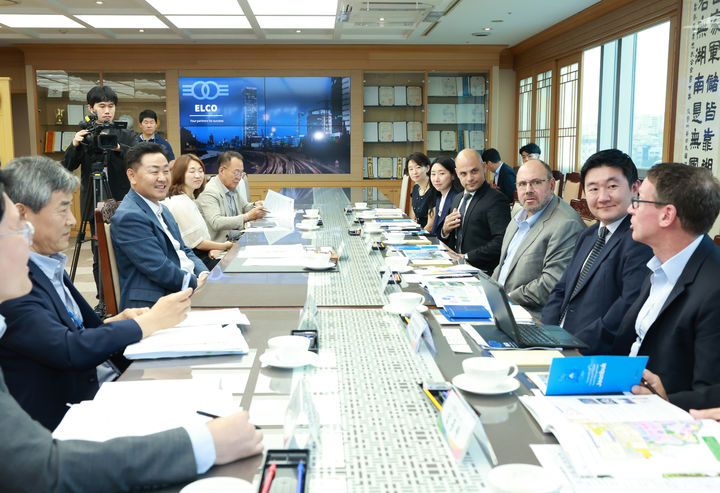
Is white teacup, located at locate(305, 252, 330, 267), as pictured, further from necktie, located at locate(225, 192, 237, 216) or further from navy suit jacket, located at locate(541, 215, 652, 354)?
necktie, located at locate(225, 192, 237, 216)

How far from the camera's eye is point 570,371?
4.05 ft

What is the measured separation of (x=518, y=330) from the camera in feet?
5.32

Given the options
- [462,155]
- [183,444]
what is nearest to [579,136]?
[462,155]

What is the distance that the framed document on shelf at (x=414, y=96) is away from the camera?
28.8 ft

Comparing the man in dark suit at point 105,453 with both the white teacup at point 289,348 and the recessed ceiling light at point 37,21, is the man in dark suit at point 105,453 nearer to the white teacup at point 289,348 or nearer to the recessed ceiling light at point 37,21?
the white teacup at point 289,348

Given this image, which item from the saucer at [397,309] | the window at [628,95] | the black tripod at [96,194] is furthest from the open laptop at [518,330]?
the window at [628,95]

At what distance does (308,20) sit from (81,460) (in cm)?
651

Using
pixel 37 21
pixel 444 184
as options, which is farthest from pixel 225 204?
pixel 37 21

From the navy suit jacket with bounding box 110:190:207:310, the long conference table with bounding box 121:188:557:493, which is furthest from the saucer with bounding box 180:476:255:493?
the navy suit jacket with bounding box 110:190:207:310

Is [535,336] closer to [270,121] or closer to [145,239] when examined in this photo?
[145,239]

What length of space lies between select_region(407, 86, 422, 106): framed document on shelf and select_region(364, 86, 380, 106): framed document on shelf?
1.51 feet

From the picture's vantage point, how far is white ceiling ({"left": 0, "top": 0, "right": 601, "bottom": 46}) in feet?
19.4

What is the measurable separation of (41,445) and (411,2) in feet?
17.2

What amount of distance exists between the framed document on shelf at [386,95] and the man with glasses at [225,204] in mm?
4338
